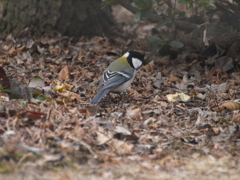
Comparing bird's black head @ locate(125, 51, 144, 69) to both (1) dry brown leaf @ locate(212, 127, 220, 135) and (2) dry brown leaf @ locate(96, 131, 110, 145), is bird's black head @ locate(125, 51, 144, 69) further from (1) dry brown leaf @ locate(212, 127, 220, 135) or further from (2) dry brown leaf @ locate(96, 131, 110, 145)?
(2) dry brown leaf @ locate(96, 131, 110, 145)

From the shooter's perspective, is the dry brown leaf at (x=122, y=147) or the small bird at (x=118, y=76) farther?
the small bird at (x=118, y=76)

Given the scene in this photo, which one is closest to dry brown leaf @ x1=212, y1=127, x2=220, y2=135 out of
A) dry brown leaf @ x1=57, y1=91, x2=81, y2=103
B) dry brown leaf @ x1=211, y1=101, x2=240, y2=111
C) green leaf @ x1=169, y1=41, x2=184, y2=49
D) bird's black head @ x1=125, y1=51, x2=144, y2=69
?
dry brown leaf @ x1=211, y1=101, x2=240, y2=111

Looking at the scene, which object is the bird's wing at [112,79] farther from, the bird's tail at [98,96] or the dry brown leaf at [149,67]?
the dry brown leaf at [149,67]

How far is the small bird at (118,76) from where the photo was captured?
4.63 metres

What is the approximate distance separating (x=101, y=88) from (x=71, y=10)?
3040 mm

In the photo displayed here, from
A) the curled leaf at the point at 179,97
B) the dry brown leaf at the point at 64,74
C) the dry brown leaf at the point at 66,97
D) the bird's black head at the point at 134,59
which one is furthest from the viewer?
the dry brown leaf at the point at 64,74

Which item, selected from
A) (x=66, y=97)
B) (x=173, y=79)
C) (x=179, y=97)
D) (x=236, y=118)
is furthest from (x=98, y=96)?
(x=236, y=118)

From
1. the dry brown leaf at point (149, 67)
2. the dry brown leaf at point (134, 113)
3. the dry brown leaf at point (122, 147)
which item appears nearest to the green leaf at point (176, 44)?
the dry brown leaf at point (149, 67)

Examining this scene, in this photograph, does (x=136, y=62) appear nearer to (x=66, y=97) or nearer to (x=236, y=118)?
(x=66, y=97)

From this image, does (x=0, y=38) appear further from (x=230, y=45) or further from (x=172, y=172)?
(x=172, y=172)

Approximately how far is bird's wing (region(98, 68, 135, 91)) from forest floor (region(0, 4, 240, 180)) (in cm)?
22

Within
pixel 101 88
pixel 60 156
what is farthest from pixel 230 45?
pixel 60 156

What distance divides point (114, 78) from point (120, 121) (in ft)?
3.97

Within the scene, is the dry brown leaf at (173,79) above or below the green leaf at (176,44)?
below
